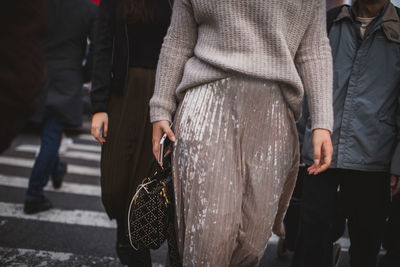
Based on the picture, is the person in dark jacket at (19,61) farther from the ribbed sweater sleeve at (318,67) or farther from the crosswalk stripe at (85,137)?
the crosswalk stripe at (85,137)

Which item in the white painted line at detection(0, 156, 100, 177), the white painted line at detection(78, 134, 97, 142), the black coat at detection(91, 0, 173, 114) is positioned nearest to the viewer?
the black coat at detection(91, 0, 173, 114)

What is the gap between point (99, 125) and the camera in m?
2.21

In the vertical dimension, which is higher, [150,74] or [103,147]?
[150,74]

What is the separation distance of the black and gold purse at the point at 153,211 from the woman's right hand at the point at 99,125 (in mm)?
612

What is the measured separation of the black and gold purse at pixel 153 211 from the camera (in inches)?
64.8

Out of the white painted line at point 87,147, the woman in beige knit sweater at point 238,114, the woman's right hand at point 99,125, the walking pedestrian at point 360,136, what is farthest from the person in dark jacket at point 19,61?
the white painted line at point 87,147

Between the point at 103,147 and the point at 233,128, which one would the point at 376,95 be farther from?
the point at 103,147

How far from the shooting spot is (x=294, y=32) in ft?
5.17

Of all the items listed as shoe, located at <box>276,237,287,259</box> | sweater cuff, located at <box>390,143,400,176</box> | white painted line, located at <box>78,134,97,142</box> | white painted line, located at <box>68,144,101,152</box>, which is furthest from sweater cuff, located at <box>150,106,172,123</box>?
white painted line, located at <box>78,134,97,142</box>

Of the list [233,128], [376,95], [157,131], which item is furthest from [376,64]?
[157,131]

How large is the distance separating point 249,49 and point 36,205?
3.07 metres

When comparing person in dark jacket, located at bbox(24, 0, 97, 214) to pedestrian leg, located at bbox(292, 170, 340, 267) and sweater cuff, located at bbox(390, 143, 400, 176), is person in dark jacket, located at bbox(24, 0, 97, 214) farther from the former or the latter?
sweater cuff, located at bbox(390, 143, 400, 176)

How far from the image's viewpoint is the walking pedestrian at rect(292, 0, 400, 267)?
2232mm

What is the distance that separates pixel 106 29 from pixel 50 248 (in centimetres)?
182
